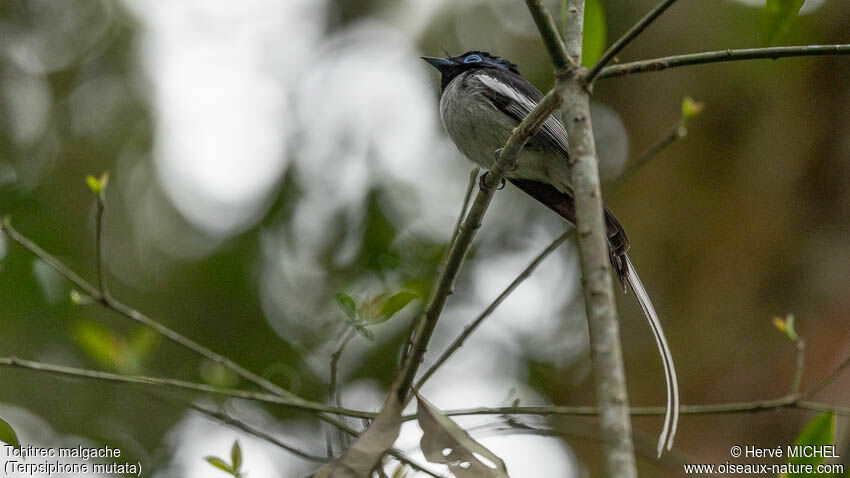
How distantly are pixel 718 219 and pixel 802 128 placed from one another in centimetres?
85

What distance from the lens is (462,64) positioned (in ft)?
15.2

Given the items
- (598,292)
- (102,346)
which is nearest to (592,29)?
(598,292)

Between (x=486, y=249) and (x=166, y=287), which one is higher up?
(x=166, y=287)

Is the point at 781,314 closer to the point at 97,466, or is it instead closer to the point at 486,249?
the point at 486,249

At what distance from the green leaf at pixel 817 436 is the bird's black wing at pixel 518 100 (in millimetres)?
1650

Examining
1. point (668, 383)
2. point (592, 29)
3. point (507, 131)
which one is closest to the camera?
point (668, 383)

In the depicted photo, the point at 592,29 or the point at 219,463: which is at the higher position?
the point at 592,29

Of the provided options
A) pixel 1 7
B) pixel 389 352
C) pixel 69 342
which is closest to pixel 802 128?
pixel 389 352

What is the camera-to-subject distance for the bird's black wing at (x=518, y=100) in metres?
3.77

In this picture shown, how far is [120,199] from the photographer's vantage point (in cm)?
732

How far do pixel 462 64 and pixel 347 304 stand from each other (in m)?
2.20

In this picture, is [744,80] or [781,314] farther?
[744,80]

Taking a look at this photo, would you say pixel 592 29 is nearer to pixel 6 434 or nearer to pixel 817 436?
pixel 817 436

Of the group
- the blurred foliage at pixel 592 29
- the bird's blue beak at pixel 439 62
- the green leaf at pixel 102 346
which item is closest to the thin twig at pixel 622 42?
the blurred foliage at pixel 592 29
